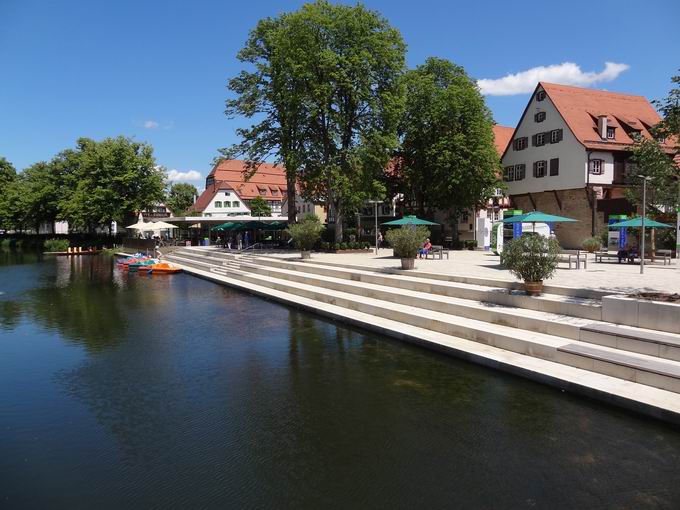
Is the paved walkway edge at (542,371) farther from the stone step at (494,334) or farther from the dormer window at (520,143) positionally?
the dormer window at (520,143)

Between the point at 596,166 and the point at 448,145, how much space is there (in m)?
10.8

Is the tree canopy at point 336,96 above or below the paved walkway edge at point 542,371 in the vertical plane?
above

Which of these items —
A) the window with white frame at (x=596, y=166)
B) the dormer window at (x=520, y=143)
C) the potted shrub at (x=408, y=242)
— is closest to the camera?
the potted shrub at (x=408, y=242)

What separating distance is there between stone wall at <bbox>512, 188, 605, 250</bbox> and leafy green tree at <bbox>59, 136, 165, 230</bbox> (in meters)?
42.5

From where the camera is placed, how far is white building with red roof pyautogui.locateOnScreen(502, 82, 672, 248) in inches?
1350

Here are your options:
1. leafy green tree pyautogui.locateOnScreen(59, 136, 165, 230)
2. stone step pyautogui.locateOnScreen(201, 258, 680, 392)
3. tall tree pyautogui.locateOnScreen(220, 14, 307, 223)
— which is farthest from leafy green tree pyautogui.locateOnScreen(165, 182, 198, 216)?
stone step pyautogui.locateOnScreen(201, 258, 680, 392)

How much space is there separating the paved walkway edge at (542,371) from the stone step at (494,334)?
0.15m

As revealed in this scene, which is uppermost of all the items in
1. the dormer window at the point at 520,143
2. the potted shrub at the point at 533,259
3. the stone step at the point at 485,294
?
the dormer window at the point at 520,143

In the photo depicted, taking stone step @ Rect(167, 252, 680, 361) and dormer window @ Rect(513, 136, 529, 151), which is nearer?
stone step @ Rect(167, 252, 680, 361)

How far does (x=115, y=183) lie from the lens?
54.3 metres

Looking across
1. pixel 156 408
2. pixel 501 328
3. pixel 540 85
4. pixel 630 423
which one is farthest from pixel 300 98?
pixel 630 423

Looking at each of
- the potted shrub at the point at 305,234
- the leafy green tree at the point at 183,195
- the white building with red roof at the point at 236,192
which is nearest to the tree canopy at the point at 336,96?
the potted shrub at the point at 305,234

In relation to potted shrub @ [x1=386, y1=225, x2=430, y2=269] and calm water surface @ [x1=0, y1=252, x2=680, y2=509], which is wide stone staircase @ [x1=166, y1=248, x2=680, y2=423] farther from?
potted shrub @ [x1=386, y1=225, x2=430, y2=269]

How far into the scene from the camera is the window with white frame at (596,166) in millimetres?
34250
